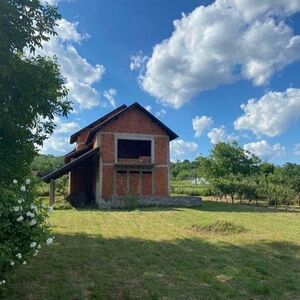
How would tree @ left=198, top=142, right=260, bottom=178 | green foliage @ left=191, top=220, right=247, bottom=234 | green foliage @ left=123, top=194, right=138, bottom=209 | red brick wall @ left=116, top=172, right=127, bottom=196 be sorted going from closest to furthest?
green foliage @ left=191, top=220, right=247, bottom=234 < green foliage @ left=123, top=194, right=138, bottom=209 < red brick wall @ left=116, top=172, right=127, bottom=196 < tree @ left=198, top=142, right=260, bottom=178

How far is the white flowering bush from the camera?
472cm

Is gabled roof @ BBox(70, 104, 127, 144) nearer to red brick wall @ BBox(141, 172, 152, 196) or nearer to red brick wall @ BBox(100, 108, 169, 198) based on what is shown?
red brick wall @ BBox(100, 108, 169, 198)

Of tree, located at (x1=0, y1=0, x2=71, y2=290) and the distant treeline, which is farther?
the distant treeline

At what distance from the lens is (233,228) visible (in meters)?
12.8

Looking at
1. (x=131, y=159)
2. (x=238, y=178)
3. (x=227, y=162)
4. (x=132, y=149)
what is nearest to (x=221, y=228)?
(x=131, y=159)

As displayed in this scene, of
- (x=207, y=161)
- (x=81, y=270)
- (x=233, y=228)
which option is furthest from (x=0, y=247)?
(x=207, y=161)

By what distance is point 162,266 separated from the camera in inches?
308

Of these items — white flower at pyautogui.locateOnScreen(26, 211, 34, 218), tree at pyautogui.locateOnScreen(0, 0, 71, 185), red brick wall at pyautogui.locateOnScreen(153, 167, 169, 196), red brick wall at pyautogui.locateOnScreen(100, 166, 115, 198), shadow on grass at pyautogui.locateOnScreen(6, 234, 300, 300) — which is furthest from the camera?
red brick wall at pyautogui.locateOnScreen(153, 167, 169, 196)

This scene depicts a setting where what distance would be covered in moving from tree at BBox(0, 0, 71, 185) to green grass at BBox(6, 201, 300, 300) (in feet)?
7.34

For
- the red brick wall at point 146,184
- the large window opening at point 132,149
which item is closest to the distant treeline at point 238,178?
the large window opening at point 132,149

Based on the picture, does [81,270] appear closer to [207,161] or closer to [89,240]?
[89,240]

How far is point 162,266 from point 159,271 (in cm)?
43

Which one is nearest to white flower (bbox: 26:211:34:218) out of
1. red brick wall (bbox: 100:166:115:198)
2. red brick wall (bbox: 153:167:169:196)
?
red brick wall (bbox: 100:166:115:198)

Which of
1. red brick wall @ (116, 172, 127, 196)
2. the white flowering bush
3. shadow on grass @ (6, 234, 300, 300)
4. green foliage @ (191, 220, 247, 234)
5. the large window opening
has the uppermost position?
the large window opening
